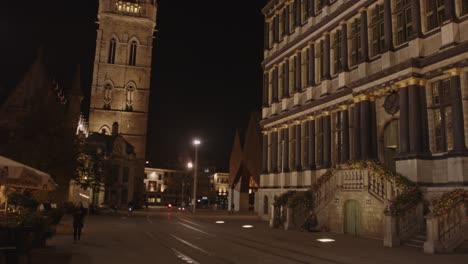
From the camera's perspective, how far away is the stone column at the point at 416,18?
22.3 meters

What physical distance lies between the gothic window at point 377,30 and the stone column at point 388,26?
0.88 metres

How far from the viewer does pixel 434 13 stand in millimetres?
22000

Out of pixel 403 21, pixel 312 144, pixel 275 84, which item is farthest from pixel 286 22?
pixel 403 21

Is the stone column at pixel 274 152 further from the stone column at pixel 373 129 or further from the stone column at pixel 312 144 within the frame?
the stone column at pixel 373 129

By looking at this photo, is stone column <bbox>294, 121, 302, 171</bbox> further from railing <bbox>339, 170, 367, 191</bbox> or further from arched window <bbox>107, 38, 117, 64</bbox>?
arched window <bbox>107, 38, 117, 64</bbox>

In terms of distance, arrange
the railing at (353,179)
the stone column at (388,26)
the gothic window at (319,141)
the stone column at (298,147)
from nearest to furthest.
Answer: the railing at (353,179), the stone column at (388,26), the gothic window at (319,141), the stone column at (298,147)

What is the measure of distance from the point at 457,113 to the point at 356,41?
33.2ft

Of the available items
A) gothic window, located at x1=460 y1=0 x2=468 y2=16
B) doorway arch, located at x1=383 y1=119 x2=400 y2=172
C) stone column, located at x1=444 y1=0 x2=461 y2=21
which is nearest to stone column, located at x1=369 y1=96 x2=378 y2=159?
doorway arch, located at x1=383 y1=119 x2=400 y2=172

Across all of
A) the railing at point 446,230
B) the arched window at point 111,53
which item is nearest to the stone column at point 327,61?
the railing at point 446,230

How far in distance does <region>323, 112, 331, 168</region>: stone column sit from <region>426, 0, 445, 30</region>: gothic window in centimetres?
1001

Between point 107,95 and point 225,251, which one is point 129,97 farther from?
point 225,251

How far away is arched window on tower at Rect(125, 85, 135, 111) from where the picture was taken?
8525cm

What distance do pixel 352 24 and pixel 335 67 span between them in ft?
10.6

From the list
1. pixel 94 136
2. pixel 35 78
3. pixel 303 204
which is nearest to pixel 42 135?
pixel 303 204
